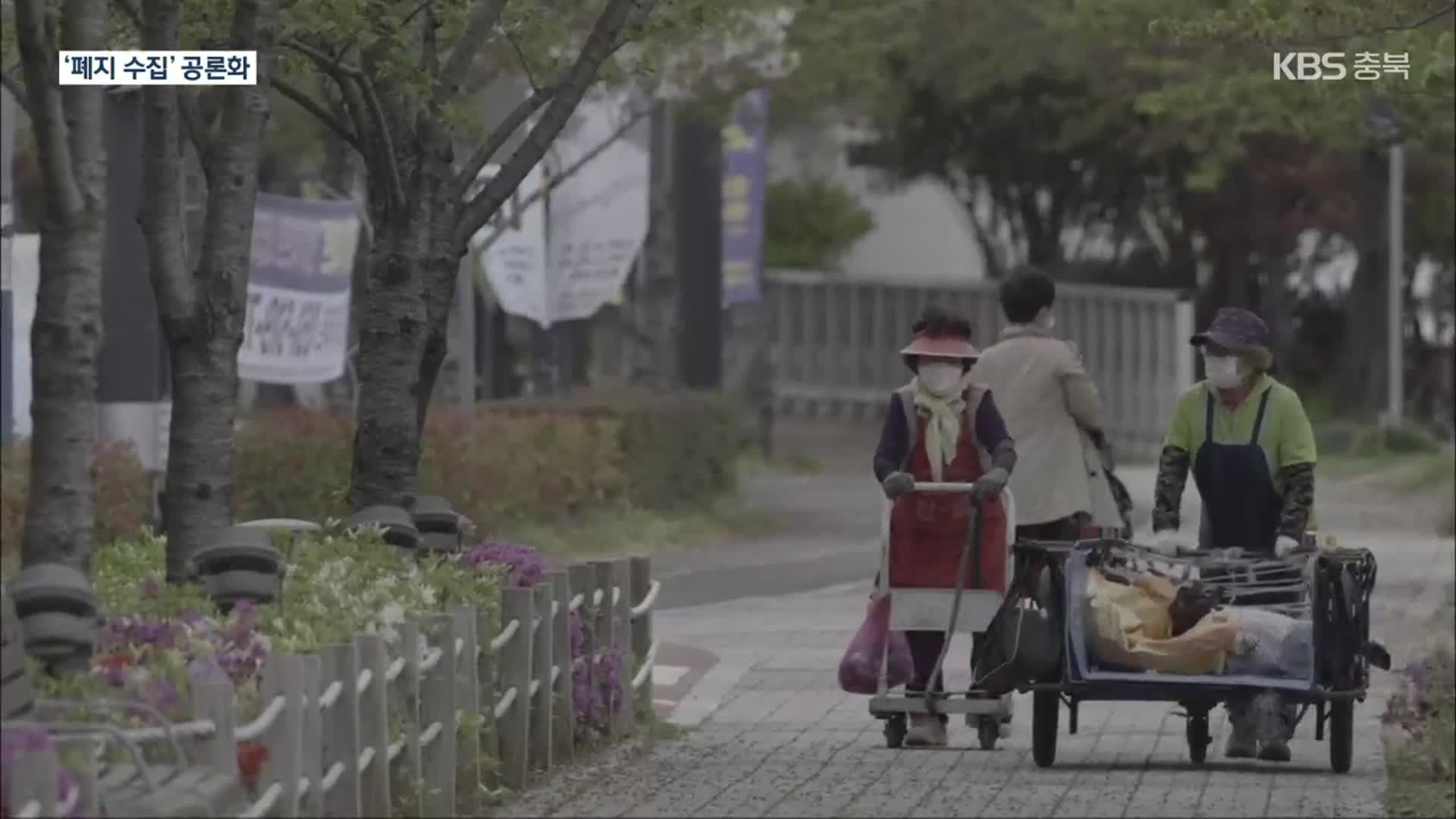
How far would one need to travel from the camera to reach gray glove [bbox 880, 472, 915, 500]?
39.4ft

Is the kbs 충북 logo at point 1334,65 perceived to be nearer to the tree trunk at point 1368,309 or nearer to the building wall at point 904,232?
the tree trunk at point 1368,309

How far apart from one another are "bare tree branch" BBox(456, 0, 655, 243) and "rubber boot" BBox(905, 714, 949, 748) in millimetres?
2536

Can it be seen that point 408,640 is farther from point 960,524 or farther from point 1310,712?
point 1310,712

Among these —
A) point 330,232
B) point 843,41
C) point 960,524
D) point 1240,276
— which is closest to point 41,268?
point 960,524

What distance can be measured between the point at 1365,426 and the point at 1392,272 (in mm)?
1839

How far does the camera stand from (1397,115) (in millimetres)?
23328

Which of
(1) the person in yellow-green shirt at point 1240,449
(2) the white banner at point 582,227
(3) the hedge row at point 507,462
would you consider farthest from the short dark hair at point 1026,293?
(2) the white banner at point 582,227

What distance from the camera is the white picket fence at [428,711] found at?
7.69 meters

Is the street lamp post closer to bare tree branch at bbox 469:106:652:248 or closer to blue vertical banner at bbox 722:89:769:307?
blue vertical banner at bbox 722:89:769:307

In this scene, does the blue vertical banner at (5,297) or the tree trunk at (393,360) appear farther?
the blue vertical banner at (5,297)

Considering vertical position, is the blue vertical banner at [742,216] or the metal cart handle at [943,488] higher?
the blue vertical banner at [742,216]

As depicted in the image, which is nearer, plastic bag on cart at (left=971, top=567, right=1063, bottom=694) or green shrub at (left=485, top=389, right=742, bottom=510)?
plastic bag on cart at (left=971, top=567, right=1063, bottom=694)

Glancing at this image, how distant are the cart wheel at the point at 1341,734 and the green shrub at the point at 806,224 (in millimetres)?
37486

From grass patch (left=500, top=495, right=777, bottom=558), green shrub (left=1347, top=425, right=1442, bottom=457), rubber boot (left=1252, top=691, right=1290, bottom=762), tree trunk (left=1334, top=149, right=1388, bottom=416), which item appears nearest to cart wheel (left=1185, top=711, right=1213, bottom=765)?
rubber boot (left=1252, top=691, right=1290, bottom=762)
